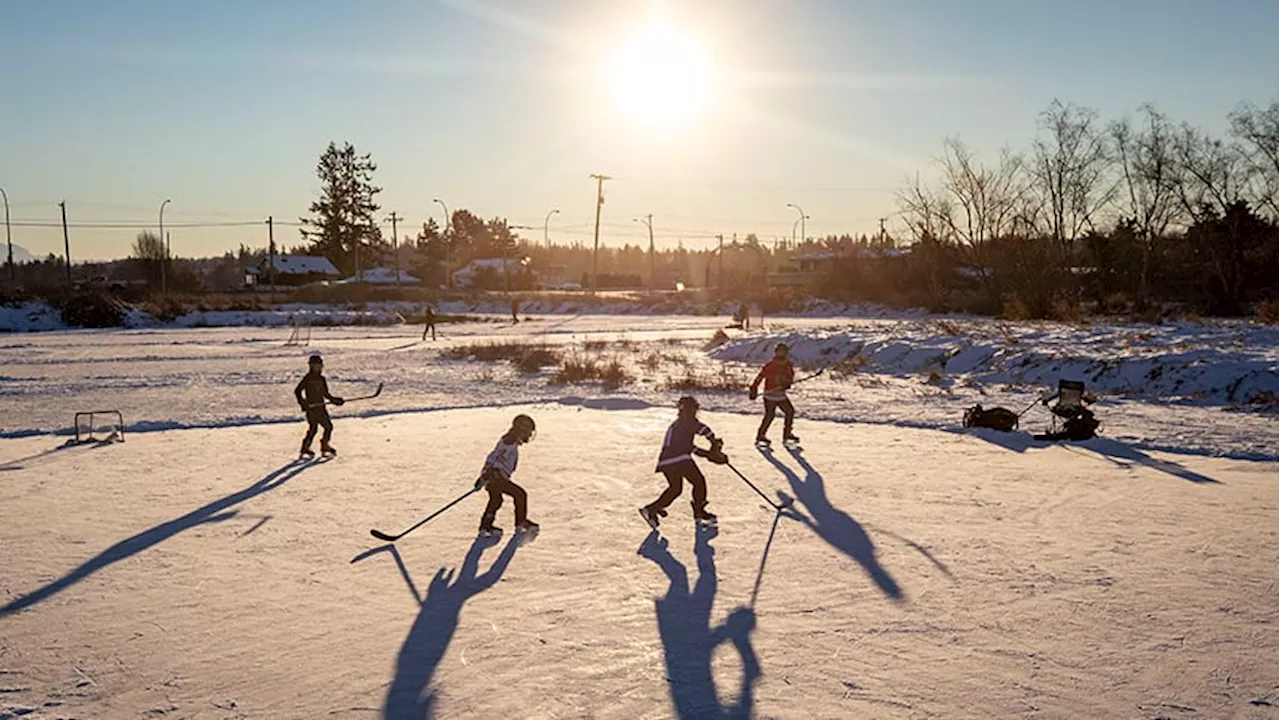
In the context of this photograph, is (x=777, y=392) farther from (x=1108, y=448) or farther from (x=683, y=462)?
(x=683, y=462)

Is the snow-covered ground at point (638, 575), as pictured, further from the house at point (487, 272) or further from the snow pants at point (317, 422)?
the house at point (487, 272)

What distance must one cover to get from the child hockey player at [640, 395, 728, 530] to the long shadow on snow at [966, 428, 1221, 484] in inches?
232

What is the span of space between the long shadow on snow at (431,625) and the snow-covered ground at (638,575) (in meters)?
0.03

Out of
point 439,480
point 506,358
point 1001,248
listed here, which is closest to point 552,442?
point 439,480

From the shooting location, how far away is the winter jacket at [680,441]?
29.5ft

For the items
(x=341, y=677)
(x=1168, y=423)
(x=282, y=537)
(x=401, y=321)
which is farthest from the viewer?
(x=401, y=321)

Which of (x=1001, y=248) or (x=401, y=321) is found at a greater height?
(x=1001, y=248)

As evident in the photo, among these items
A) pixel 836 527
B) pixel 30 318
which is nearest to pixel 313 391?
pixel 836 527

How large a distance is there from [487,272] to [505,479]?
91876 millimetres

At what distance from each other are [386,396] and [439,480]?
9.28 meters

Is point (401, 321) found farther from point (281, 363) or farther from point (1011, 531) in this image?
point (1011, 531)

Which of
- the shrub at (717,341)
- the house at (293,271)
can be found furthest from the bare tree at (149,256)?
the shrub at (717,341)

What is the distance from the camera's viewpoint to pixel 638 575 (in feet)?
24.0

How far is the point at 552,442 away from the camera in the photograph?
13.7 m
